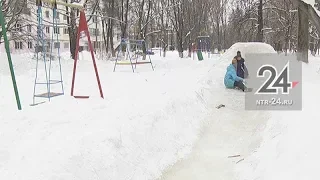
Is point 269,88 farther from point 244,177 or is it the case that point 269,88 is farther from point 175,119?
point 244,177

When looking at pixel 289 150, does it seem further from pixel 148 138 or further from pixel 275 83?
pixel 275 83

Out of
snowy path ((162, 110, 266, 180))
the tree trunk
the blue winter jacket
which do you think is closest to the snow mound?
the tree trunk

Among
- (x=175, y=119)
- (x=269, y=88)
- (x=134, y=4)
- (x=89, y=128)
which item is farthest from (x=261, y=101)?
(x=134, y=4)

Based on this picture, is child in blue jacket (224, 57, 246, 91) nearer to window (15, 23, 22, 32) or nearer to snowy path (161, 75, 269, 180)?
snowy path (161, 75, 269, 180)

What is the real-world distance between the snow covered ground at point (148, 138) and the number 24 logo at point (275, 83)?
0.55 meters

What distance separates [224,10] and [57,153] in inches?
1716

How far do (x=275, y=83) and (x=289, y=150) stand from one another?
18.2 ft

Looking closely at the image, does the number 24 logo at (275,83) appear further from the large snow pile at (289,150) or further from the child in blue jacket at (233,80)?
the large snow pile at (289,150)

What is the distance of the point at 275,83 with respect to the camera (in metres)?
10.0

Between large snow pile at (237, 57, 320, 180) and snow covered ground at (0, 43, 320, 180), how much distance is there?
18 mm

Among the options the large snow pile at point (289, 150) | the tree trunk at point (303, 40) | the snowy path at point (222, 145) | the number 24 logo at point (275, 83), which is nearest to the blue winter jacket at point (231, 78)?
the number 24 logo at point (275, 83)

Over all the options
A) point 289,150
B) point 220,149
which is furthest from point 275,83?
point 289,150

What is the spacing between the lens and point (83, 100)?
26.1ft

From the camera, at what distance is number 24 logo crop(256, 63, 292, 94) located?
9513mm
